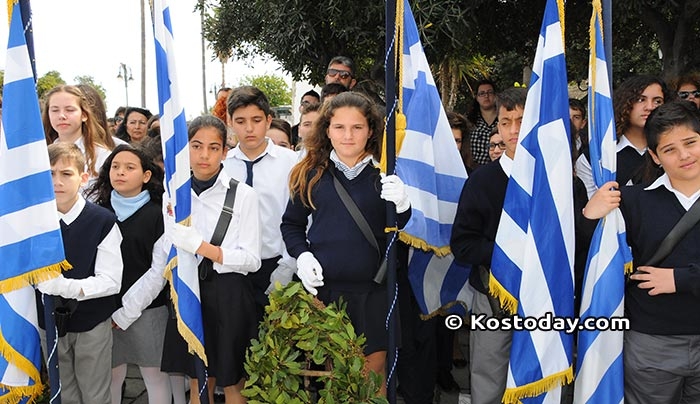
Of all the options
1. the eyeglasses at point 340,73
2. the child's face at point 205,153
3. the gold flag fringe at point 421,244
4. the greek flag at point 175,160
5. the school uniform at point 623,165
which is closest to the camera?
A: the greek flag at point 175,160

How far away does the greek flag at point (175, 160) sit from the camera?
2812mm

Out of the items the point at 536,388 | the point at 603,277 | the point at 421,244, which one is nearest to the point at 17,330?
the point at 421,244

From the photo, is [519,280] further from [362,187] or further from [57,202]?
[57,202]

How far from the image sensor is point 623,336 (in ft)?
8.94

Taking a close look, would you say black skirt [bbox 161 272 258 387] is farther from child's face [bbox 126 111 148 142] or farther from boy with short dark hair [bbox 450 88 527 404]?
child's face [bbox 126 111 148 142]

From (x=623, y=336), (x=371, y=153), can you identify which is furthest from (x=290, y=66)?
(x=623, y=336)

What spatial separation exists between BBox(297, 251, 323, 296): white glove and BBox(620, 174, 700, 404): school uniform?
140cm

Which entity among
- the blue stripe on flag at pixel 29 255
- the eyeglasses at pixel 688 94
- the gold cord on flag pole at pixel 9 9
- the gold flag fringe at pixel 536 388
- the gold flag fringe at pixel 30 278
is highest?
the gold cord on flag pole at pixel 9 9

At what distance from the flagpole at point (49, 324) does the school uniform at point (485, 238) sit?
6.20 ft

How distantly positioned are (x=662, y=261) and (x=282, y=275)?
1921mm

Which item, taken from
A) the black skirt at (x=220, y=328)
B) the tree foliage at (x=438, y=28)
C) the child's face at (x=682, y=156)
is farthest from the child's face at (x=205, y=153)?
the child's face at (x=682, y=156)

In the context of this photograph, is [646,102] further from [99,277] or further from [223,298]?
[99,277]

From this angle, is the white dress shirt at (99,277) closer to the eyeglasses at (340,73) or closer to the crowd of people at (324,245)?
the crowd of people at (324,245)

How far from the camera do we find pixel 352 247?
115 inches
